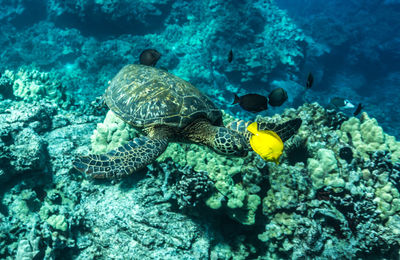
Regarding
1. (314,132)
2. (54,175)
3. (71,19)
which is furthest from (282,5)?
(54,175)

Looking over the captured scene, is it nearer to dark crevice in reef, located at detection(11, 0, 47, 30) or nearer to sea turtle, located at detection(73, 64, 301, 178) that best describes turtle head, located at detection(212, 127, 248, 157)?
sea turtle, located at detection(73, 64, 301, 178)

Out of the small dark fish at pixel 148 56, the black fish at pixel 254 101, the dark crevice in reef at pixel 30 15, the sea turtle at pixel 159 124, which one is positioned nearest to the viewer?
the sea turtle at pixel 159 124

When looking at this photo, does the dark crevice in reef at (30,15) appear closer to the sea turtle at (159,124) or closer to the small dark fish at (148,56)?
the small dark fish at (148,56)

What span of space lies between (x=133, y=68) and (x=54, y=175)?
121 inches

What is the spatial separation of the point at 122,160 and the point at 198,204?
1.44 m

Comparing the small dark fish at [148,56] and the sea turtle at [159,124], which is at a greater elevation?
the small dark fish at [148,56]

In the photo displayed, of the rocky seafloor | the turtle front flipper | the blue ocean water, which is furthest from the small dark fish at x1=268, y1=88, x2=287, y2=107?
the turtle front flipper

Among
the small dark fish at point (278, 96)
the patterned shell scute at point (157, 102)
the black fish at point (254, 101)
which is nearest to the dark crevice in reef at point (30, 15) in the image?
the patterned shell scute at point (157, 102)

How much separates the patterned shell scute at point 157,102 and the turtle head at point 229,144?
27.5 inches

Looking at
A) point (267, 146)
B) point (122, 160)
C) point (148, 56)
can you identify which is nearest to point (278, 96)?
point (267, 146)

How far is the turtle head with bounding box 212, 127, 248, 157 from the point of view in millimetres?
3535

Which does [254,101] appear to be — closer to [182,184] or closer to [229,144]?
[229,144]

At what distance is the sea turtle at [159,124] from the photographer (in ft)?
10.6

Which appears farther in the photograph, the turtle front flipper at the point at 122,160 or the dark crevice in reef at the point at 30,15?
the dark crevice in reef at the point at 30,15
